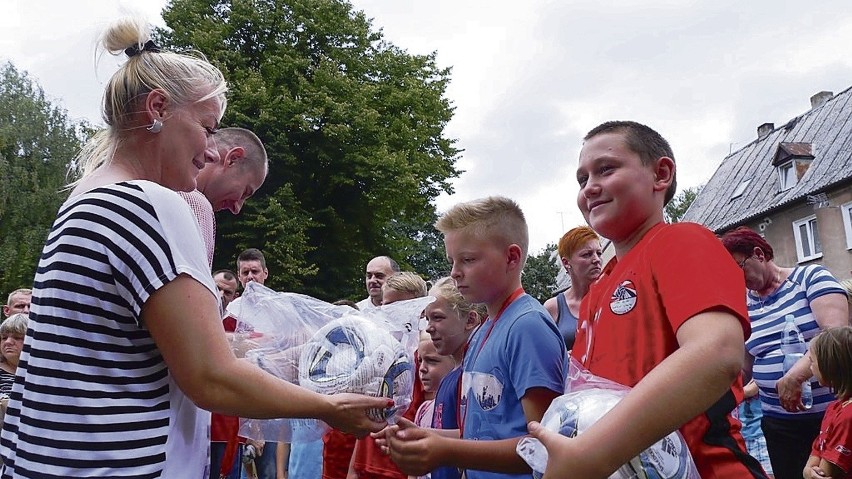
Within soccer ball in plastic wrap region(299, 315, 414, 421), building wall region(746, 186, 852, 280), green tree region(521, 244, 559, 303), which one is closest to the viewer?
soccer ball in plastic wrap region(299, 315, 414, 421)

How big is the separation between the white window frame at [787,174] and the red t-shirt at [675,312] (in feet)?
106

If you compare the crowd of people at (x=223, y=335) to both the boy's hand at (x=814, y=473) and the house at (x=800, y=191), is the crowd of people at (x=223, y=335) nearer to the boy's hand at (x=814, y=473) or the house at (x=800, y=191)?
the boy's hand at (x=814, y=473)

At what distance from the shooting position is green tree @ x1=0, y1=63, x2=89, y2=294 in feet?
94.8

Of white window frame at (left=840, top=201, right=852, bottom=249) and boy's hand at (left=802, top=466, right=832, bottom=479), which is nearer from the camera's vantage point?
→ boy's hand at (left=802, top=466, right=832, bottom=479)

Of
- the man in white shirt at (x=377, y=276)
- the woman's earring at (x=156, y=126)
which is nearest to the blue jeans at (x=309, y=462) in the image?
the man in white shirt at (x=377, y=276)

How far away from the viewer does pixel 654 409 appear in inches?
66.0

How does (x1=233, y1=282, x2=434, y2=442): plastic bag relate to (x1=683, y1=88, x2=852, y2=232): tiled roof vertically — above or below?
below

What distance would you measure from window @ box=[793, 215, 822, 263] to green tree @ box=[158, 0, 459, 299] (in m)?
14.6

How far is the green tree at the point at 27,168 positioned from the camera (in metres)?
28.9

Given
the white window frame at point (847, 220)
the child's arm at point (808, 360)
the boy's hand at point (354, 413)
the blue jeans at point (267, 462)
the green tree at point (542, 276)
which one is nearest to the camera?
the boy's hand at point (354, 413)

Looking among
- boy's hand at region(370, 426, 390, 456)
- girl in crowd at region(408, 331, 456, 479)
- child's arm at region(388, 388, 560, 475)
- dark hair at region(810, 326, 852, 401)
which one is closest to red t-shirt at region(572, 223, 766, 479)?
child's arm at region(388, 388, 560, 475)

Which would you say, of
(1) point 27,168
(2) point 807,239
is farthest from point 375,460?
(1) point 27,168

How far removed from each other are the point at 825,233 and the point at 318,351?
97.6 ft

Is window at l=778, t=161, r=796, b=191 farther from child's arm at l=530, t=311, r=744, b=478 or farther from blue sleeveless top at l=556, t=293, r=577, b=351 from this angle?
child's arm at l=530, t=311, r=744, b=478
